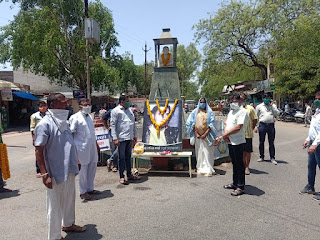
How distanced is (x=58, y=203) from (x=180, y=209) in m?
Result: 1.99

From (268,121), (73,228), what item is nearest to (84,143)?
(73,228)

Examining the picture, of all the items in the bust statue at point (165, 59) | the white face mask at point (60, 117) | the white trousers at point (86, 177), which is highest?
the bust statue at point (165, 59)

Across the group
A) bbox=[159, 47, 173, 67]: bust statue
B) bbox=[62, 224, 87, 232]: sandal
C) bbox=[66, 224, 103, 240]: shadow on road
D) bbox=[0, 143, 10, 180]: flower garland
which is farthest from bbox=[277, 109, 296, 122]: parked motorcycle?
bbox=[62, 224, 87, 232]: sandal

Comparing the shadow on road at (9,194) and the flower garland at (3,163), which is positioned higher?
the flower garland at (3,163)

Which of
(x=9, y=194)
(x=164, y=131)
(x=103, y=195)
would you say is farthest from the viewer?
(x=164, y=131)

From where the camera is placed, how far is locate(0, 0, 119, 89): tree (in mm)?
21688

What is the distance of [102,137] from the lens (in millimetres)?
7578

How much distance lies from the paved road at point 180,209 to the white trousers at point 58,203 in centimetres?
39

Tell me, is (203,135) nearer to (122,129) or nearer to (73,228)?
(122,129)

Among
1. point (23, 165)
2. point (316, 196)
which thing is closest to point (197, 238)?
point (316, 196)

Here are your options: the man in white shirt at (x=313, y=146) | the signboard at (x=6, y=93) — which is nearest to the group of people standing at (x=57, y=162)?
the man in white shirt at (x=313, y=146)

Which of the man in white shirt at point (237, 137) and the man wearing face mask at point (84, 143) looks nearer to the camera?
the man wearing face mask at point (84, 143)

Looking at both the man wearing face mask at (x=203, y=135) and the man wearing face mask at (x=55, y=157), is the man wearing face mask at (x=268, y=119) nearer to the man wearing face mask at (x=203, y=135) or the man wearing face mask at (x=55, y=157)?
the man wearing face mask at (x=203, y=135)

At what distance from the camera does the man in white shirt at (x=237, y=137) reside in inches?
200
